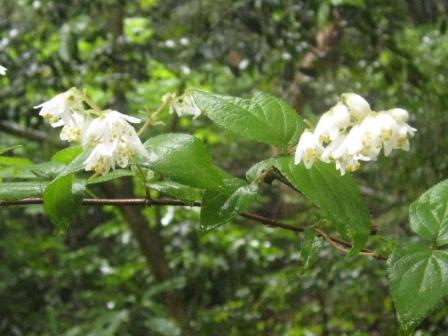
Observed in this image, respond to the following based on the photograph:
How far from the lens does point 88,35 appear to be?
7.43 feet

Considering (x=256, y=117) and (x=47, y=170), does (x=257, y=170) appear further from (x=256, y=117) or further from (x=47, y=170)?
(x=47, y=170)

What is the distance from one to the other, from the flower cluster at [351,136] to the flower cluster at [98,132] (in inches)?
8.0

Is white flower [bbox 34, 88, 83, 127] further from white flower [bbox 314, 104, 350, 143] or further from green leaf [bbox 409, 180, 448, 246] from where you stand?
green leaf [bbox 409, 180, 448, 246]

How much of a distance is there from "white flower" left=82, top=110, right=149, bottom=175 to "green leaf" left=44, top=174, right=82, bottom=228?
0.13 feet

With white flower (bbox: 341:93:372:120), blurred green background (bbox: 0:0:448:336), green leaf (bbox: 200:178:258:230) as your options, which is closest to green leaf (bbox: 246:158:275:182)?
green leaf (bbox: 200:178:258:230)

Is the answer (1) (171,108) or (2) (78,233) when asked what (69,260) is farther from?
(1) (171,108)

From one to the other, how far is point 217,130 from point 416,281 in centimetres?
288

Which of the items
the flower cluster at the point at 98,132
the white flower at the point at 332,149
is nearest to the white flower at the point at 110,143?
the flower cluster at the point at 98,132

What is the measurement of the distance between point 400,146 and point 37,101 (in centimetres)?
207

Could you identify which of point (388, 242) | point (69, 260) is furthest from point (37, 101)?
point (388, 242)

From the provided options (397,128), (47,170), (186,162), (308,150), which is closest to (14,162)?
(47,170)

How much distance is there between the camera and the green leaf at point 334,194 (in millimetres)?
688

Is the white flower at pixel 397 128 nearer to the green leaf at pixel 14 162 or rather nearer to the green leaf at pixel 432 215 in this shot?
the green leaf at pixel 432 215

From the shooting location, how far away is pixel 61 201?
2.51 ft
